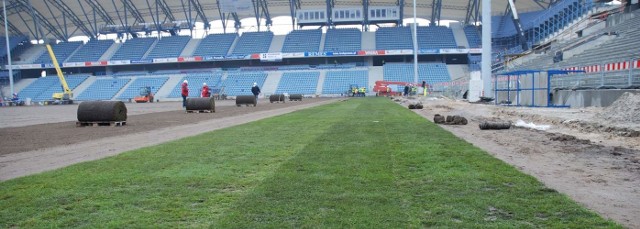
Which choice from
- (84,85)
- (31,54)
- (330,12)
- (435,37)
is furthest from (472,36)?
(31,54)

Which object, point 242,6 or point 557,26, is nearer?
point 557,26

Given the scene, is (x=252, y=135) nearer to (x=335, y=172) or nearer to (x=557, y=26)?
(x=335, y=172)

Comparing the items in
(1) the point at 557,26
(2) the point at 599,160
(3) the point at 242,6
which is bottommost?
(2) the point at 599,160

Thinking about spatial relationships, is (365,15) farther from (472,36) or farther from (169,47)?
(169,47)

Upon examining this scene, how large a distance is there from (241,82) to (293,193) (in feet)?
215

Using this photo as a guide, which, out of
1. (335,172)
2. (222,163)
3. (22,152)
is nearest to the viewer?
(335,172)

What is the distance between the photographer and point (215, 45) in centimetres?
7212

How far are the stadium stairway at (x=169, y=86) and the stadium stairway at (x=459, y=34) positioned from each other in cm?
4291

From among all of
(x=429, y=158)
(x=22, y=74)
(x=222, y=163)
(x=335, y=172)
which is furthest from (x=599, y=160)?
(x=22, y=74)

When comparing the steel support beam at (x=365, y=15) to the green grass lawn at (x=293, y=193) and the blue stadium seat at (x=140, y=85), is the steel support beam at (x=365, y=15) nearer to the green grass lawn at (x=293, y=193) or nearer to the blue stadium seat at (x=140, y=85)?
the blue stadium seat at (x=140, y=85)

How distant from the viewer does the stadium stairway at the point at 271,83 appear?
65.8 meters

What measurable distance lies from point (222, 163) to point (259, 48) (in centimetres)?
6552

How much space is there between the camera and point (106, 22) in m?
72.4

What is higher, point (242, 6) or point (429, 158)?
point (242, 6)
